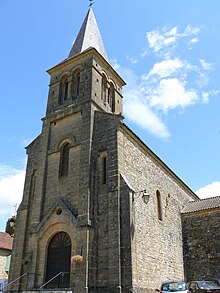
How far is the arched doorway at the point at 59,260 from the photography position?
14.7 meters

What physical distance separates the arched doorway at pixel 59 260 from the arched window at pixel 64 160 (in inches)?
139

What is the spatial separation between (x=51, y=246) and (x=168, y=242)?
7.45 meters

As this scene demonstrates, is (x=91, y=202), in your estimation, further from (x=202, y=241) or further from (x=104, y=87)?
(x=202, y=241)

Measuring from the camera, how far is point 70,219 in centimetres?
1527

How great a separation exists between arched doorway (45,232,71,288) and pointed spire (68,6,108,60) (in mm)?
13054

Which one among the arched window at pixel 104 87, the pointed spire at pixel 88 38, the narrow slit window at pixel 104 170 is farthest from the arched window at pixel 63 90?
the narrow slit window at pixel 104 170

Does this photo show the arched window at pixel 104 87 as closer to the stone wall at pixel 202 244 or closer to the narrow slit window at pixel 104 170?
the narrow slit window at pixel 104 170

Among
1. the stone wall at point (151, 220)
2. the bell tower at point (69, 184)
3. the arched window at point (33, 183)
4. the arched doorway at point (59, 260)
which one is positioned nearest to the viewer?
the bell tower at point (69, 184)

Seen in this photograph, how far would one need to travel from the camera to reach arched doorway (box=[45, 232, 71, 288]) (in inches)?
579

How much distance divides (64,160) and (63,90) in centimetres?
561

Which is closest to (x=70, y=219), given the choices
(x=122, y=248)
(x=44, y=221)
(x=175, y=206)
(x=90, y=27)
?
(x=44, y=221)

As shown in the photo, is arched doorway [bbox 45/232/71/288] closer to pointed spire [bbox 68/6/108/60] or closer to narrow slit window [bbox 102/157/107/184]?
narrow slit window [bbox 102/157/107/184]

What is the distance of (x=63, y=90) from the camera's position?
21078 millimetres

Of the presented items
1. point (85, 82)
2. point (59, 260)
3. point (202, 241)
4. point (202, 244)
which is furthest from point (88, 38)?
point (202, 244)
